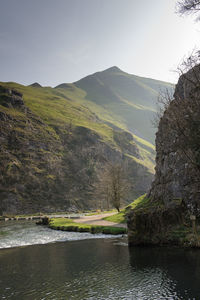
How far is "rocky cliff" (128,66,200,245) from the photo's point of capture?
2270 centimetres

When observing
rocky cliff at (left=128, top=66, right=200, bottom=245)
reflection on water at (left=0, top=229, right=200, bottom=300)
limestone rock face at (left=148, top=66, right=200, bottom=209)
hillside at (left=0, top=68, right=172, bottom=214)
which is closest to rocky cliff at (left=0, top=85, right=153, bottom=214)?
hillside at (left=0, top=68, right=172, bottom=214)

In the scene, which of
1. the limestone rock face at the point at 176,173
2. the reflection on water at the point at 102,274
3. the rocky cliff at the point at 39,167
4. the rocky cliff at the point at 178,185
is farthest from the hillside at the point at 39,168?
the reflection on water at the point at 102,274

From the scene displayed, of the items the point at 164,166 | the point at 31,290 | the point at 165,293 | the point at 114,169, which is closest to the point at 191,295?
the point at 165,293

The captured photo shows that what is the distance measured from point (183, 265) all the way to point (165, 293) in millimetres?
5741

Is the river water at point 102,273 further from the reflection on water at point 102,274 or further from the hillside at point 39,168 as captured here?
the hillside at point 39,168

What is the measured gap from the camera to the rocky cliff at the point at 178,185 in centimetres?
2270

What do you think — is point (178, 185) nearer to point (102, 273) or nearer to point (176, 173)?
point (176, 173)

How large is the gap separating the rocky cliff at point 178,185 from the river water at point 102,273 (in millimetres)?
2823

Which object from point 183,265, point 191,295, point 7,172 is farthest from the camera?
point 7,172

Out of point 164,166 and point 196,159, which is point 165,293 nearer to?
point 196,159

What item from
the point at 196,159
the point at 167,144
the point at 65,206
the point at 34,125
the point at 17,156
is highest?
the point at 34,125

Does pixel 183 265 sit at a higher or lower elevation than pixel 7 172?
lower

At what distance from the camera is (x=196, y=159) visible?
23.9 m

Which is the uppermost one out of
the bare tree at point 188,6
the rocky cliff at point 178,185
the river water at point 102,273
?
the bare tree at point 188,6
